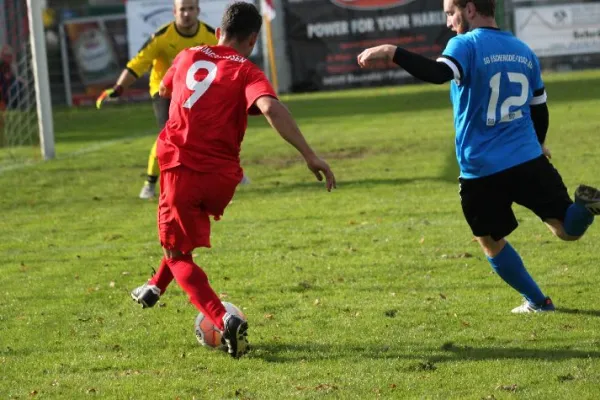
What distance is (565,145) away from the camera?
14.5 meters

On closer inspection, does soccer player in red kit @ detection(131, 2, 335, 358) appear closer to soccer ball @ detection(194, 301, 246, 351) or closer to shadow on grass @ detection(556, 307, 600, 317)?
soccer ball @ detection(194, 301, 246, 351)

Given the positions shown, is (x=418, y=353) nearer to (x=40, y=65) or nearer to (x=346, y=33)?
(x=40, y=65)

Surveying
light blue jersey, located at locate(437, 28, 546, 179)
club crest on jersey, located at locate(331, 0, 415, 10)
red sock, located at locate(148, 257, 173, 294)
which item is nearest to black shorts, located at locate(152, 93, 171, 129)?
red sock, located at locate(148, 257, 173, 294)

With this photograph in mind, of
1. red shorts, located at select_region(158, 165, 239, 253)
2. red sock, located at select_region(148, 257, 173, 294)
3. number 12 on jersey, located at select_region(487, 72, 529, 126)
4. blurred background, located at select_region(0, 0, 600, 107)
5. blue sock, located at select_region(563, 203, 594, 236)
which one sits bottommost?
blurred background, located at select_region(0, 0, 600, 107)

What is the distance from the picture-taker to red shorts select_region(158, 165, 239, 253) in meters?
5.68

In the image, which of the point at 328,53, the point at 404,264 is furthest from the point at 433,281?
the point at 328,53

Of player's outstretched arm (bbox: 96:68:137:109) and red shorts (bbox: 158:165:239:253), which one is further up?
red shorts (bbox: 158:165:239:253)

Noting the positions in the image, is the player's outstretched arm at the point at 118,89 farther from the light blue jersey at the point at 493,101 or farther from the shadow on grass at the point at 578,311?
the shadow on grass at the point at 578,311

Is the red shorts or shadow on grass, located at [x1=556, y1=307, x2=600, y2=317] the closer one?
the red shorts

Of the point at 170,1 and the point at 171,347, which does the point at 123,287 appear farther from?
the point at 170,1

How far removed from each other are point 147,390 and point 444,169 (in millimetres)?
8310

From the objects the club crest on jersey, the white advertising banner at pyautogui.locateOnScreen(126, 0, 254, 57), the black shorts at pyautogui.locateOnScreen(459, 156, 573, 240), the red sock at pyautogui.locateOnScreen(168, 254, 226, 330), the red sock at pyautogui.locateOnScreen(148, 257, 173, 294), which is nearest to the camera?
the red sock at pyautogui.locateOnScreen(168, 254, 226, 330)

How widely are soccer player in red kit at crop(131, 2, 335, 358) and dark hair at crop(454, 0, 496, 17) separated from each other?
102 centimetres

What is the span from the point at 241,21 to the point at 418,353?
1.86 metres
